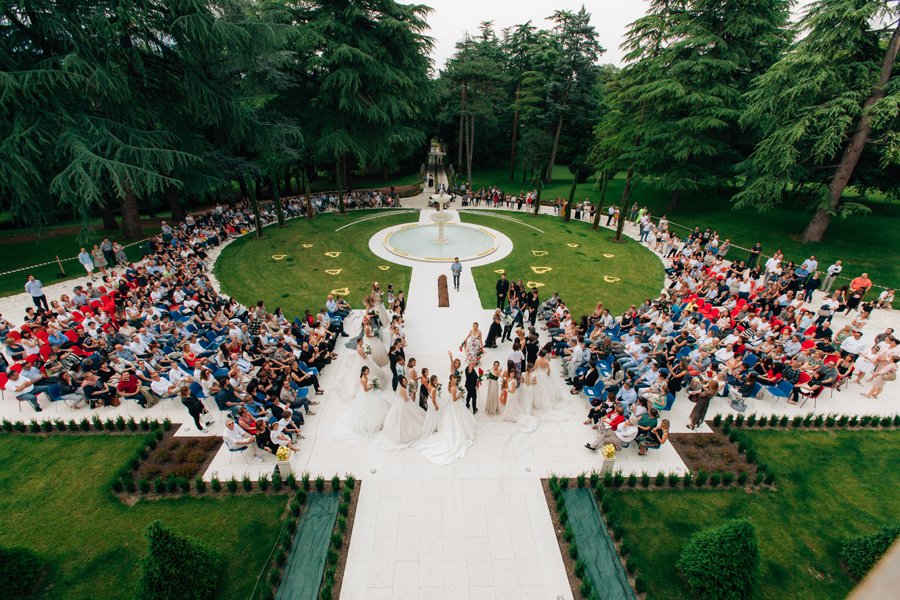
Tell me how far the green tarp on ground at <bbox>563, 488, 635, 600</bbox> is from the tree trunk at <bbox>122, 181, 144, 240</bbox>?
28.6m

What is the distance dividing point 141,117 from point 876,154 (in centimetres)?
4015

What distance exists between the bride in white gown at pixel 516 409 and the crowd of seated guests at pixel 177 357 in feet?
18.5

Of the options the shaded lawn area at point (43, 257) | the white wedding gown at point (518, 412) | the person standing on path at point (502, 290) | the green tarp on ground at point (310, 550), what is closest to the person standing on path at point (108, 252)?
the shaded lawn area at point (43, 257)

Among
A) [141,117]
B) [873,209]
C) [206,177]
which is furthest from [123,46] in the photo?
[873,209]

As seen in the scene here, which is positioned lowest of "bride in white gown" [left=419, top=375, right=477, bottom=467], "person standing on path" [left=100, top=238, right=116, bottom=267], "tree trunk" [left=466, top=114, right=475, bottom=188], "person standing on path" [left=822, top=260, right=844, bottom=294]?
"bride in white gown" [left=419, top=375, right=477, bottom=467]

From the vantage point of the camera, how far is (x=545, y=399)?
40.7ft

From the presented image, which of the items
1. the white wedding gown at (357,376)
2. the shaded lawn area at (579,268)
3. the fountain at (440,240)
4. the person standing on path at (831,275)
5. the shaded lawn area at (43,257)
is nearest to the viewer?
the white wedding gown at (357,376)

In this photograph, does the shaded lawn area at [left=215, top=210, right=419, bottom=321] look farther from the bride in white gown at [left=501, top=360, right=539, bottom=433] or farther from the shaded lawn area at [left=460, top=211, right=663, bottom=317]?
the bride in white gown at [left=501, top=360, right=539, bottom=433]

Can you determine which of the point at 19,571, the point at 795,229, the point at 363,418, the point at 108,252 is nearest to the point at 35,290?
the point at 108,252

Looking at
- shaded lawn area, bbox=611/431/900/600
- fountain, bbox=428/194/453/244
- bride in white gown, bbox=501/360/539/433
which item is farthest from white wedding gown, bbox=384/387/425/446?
fountain, bbox=428/194/453/244

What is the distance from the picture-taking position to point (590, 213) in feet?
112

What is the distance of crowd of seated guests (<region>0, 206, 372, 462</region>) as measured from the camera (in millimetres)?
11633

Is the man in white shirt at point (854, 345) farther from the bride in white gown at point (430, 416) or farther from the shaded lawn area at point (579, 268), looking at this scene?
the bride in white gown at point (430, 416)

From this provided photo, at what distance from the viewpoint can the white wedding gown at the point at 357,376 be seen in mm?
12938
